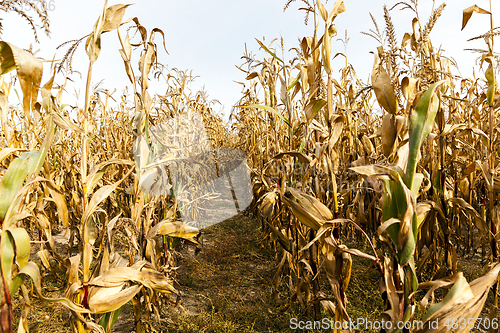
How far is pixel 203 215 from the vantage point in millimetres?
3807

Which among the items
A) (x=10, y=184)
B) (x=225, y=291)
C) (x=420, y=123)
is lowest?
→ (x=225, y=291)

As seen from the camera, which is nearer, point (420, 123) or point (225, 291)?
point (420, 123)

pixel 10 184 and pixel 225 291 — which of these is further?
pixel 225 291

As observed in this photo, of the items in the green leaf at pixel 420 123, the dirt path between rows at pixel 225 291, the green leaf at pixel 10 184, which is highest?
the green leaf at pixel 420 123

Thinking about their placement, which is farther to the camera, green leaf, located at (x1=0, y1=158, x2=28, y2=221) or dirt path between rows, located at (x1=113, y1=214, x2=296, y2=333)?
dirt path between rows, located at (x1=113, y1=214, x2=296, y2=333)

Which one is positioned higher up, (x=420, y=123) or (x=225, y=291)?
(x=420, y=123)

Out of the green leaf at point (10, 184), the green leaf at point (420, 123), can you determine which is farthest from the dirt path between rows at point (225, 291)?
the green leaf at point (420, 123)

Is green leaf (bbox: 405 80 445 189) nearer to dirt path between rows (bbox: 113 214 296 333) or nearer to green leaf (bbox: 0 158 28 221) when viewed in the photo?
green leaf (bbox: 0 158 28 221)

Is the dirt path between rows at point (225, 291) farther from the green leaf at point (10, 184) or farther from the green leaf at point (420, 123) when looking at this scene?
the green leaf at point (420, 123)

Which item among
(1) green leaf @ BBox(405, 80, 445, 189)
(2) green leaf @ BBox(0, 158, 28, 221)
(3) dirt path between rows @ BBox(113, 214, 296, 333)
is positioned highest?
(1) green leaf @ BBox(405, 80, 445, 189)

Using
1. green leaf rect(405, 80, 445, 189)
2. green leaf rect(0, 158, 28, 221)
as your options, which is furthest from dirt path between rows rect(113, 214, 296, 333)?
green leaf rect(405, 80, 445, 189)

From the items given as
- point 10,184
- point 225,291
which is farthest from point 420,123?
point 225,291

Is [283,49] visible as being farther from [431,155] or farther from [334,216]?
[334,216]

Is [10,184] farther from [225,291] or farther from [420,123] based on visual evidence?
[225,291]
